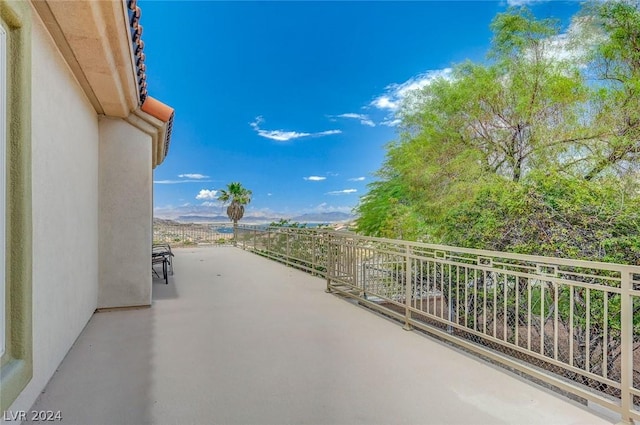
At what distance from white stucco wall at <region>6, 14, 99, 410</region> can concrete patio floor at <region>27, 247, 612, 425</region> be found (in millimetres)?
264

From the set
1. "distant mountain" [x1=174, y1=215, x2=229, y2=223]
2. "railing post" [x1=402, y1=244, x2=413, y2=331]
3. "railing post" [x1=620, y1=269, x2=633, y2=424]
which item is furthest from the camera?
"distant mountain" [x1=174, y1=215, x2=229, y2=223]

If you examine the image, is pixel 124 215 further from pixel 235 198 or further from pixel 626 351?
pixel 235 198

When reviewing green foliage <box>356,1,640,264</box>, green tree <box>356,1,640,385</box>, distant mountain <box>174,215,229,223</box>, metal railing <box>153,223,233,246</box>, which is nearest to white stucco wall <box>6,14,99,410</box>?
green tree <box>356,1,640,385</box>

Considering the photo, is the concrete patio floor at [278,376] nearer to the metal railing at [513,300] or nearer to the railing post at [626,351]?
the railing post at [626,351]

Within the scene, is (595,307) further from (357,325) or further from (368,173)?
(368,173)

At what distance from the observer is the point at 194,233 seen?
15.4m

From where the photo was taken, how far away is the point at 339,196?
25.0 m

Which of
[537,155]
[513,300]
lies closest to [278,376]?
[513,300]

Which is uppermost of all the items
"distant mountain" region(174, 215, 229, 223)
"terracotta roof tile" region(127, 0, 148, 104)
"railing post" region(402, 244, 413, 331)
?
"terracotta roof tile" region(127, 0, 148, 104)

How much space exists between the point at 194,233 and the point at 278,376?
545 inches

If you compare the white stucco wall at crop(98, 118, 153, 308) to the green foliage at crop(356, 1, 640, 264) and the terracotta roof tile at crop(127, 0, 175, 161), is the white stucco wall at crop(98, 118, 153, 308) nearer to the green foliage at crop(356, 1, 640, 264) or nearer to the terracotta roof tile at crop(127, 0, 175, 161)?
the terracotta roof tile at crop(127, 0, 175, 161)

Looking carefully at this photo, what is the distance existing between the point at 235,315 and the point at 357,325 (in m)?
1.65

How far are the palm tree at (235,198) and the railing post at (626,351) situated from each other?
18343 mm

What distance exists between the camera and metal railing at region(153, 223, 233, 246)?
14930 millimetres
